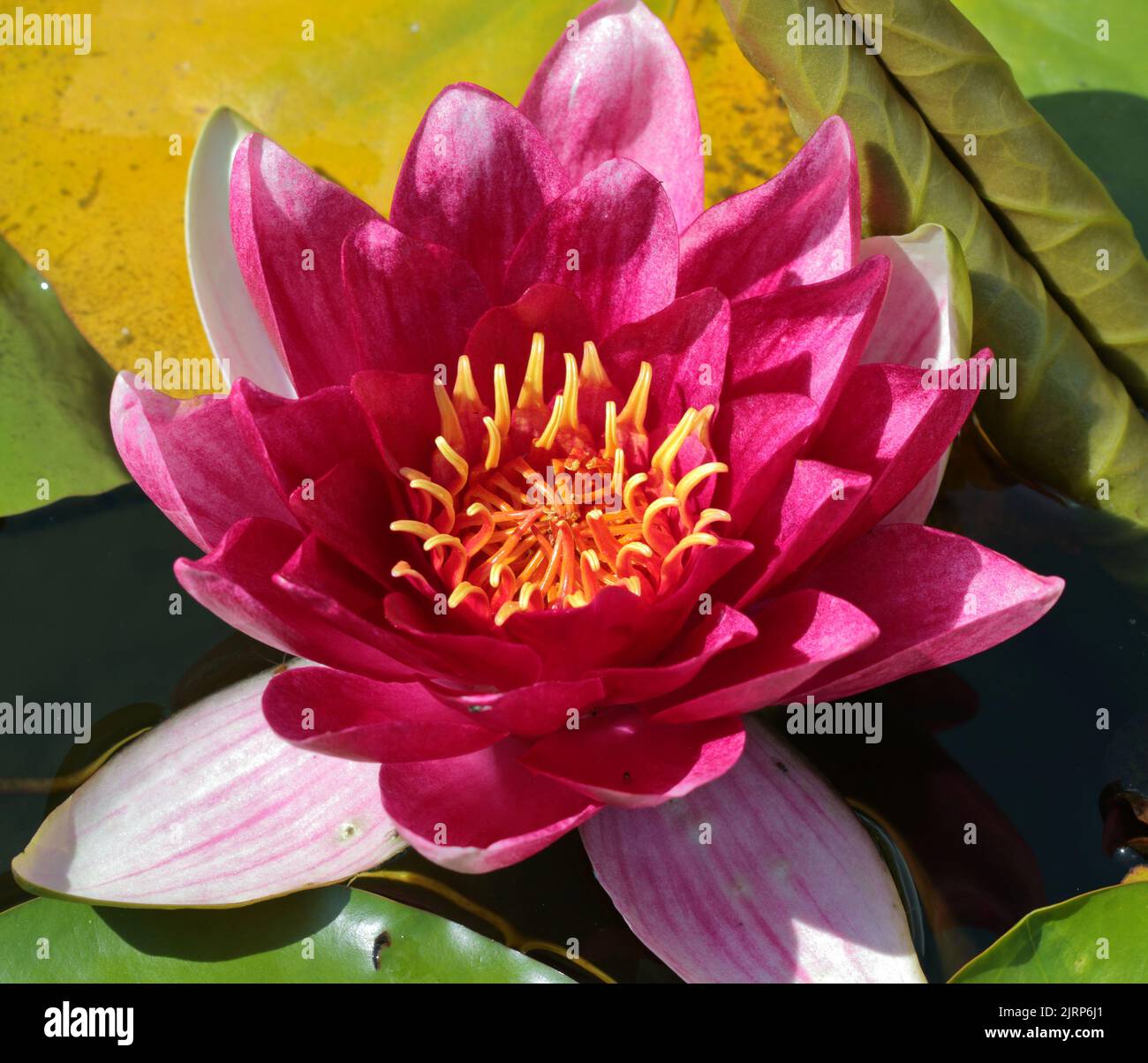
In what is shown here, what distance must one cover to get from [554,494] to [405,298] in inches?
15.0

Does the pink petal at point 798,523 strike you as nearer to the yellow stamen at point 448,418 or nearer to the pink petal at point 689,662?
the pink petal at point 689,662

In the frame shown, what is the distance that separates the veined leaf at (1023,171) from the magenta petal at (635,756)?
115cm

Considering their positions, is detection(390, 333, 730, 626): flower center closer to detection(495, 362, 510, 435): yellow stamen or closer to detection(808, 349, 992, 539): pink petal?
detection(495, 362, 510, 435): yellow stamen

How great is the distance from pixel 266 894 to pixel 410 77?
1723 millimetres

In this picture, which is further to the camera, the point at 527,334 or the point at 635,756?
the point at 527,334

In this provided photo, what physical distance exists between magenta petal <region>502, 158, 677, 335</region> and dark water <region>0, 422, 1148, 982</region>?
87 centimetres

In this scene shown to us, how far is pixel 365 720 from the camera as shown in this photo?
58.0 inches

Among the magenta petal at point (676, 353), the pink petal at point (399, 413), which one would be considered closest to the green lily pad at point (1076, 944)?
the magenta petal at point (676, 353)

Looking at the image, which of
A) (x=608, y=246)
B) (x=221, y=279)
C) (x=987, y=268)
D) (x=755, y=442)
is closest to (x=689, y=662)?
(x=755, y=442)

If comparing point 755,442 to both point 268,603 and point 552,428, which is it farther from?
point 268,603

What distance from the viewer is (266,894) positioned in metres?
1.60

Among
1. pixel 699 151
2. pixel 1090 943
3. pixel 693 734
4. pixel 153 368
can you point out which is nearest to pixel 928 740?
pixel 1090 943

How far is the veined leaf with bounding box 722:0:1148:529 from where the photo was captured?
1874 mm
